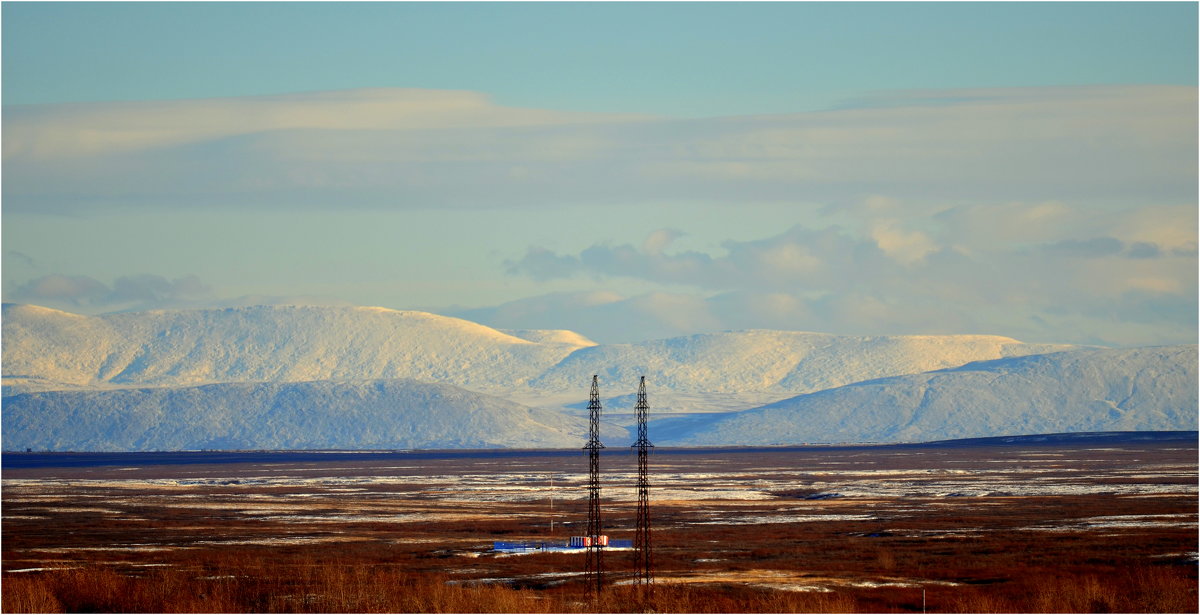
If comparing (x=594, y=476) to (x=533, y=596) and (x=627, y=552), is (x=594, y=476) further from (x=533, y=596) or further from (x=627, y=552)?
(x=627, y=552)

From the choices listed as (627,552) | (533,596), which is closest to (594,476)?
(533,596)

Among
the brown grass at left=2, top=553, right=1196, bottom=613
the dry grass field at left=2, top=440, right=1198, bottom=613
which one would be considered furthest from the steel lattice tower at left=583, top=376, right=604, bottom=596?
the brown grass at left=2, top=553, right=1196, bottom=613

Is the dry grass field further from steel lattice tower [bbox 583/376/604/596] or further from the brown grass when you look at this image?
steel lattice tower [bbox 583/376/604/596]

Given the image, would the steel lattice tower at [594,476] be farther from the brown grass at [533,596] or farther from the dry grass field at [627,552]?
the brown grass at [533,596]

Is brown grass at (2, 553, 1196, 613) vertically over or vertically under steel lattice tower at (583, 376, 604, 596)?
under

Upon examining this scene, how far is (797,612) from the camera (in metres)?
52.2

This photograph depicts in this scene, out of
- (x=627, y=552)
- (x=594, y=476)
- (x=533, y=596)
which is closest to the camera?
(x=594, y=476)

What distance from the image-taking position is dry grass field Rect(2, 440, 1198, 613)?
179 feet

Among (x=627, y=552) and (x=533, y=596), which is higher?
(x=627, y=552)

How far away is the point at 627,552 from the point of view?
230 ft

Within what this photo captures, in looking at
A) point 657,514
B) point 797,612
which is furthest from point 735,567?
point 657,514

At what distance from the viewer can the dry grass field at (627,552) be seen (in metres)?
54.5

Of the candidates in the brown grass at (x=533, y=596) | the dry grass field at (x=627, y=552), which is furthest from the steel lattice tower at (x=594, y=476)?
the brown grass at (x=533, y=596)

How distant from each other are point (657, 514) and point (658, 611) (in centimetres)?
4602
